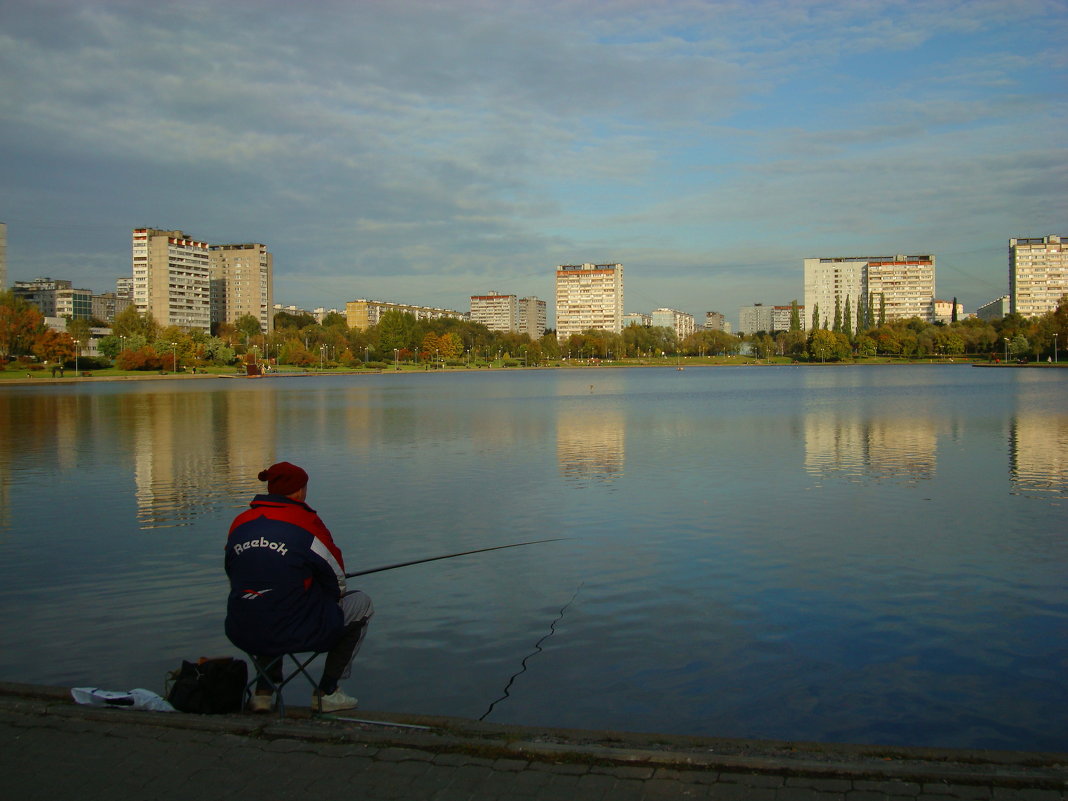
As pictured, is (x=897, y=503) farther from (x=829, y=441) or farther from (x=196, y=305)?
(x=196, y=305)

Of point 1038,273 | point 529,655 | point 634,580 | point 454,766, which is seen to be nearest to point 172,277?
point 634,580

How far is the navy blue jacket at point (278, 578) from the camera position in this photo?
500cm

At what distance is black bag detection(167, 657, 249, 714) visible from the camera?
530cm

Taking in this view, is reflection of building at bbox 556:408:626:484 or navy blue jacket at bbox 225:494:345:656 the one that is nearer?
navy blue jacket at bbox 225:494:345:656

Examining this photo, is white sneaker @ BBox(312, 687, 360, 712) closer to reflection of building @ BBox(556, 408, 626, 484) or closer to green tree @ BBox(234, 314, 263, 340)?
reflection of building @ BBox(556, 408, 626, 484)

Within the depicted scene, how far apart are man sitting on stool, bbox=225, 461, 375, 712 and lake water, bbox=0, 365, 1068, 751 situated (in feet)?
4.53

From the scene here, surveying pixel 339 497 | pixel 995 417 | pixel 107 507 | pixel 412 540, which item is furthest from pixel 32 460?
pixel 995 417

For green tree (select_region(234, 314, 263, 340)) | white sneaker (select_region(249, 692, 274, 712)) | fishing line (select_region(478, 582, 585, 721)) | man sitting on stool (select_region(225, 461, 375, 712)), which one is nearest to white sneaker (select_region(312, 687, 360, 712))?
man sitting on stool (select_region(225, 461, 375, 712))

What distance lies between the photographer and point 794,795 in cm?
399

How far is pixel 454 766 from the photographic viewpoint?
4383 millimetres

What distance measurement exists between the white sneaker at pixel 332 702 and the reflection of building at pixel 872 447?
46.0ft

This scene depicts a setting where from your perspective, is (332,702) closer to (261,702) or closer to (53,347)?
(261,702)

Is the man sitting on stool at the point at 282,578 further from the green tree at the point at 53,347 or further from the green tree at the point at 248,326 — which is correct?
the green tree at the point at 248,326

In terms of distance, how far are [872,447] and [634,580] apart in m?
15.2
